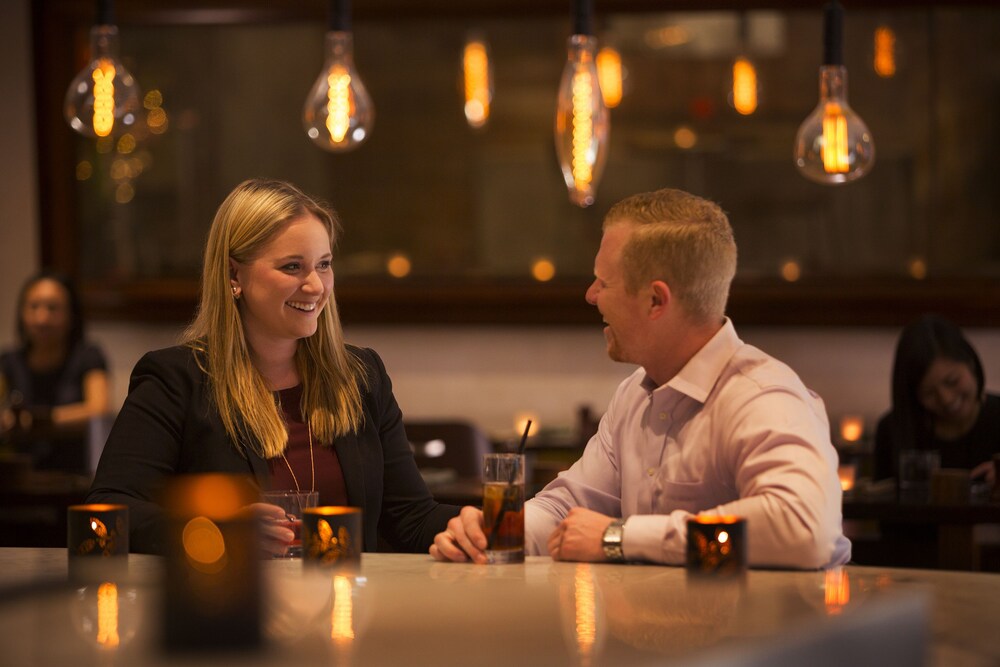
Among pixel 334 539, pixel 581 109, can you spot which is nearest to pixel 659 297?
pixel 334 539

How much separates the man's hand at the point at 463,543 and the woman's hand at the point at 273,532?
224mm

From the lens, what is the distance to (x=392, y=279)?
5.98m

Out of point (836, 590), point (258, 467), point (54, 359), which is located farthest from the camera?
point (54, 359)

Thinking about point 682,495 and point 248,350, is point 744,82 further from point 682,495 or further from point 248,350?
point 682,495

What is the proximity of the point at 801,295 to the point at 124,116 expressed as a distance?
3129mm

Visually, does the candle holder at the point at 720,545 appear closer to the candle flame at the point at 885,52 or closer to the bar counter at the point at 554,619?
the bar counter at the point at 554,619

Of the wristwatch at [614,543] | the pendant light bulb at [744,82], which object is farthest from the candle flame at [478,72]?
the wristwatch at [614,543]

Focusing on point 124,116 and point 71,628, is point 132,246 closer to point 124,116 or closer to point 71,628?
point 124,116

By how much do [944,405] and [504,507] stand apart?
2.60m

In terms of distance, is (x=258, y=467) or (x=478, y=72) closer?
(x=258, y=467)

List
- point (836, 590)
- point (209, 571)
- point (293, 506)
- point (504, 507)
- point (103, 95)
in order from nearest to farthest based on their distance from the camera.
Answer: point (209, 571) < point (836, 590) < point (504, 507) < point (293, 506) < point (103, 95)

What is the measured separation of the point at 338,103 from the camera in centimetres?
345

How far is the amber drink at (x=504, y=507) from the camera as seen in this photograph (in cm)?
185

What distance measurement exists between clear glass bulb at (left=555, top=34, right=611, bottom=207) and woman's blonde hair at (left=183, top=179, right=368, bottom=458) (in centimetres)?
97
